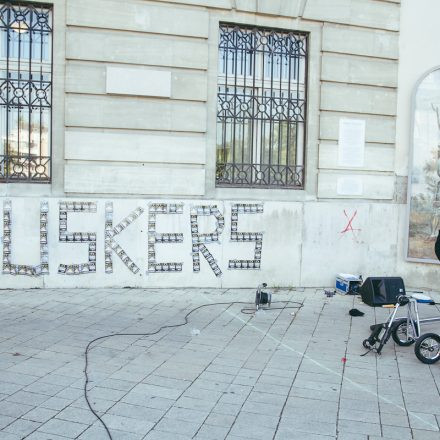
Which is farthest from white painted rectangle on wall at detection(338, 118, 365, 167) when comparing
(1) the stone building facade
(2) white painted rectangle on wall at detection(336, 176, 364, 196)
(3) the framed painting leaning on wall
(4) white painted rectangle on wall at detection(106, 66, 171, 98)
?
(4) white painted rectangle on wall at detection(106, 66, 171, 98)

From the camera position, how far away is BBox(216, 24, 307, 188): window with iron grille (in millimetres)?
9648

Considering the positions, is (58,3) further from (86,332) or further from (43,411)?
(43,411)

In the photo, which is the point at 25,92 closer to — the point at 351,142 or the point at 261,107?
the point at 261,107

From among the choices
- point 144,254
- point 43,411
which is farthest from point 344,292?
point 43,411

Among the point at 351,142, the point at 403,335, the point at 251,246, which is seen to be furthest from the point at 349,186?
the point at 403,335

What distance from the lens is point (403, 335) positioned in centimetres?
657

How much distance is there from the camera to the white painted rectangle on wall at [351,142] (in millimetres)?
9977

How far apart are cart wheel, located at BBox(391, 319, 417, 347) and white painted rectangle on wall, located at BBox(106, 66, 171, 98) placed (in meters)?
5.16

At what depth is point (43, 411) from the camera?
438cm

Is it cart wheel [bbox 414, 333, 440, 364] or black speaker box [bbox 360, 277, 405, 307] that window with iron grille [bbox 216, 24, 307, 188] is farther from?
cart wheel [bbox 414, 333, 440, 364]

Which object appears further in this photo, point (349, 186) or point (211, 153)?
point (349, 186)

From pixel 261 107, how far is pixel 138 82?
2215mm

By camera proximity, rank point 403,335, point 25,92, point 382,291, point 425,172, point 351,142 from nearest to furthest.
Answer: point 382,291
point 403,335
point 25,92
point 351,142
point 425,172

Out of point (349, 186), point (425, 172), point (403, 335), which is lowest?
point (403, 335)
